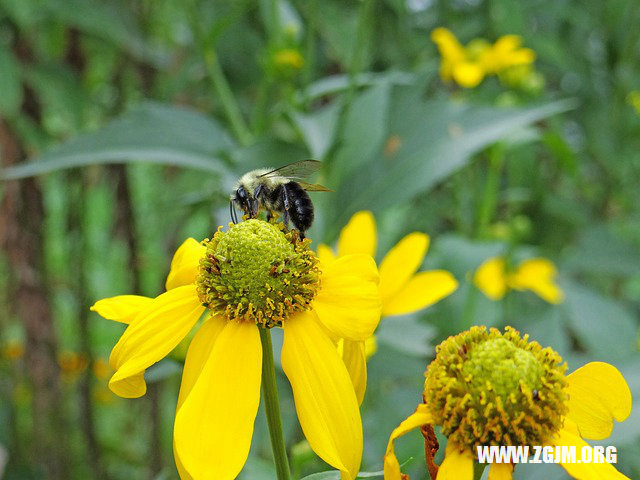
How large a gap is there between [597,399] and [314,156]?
23.7 inches

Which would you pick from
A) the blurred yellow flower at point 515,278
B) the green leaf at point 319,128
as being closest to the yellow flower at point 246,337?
the green leaf at point 319,128

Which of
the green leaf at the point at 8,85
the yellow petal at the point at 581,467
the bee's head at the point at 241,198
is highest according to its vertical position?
the green leaf at the point at 8,85

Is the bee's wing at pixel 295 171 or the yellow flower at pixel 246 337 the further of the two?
the bee's wing at pixel 295 171

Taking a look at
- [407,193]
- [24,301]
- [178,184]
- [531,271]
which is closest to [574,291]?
[531,271]

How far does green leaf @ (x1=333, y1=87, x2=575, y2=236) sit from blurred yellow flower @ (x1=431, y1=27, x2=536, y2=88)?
0.61 ft

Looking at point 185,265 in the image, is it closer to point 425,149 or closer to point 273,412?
point 273,412

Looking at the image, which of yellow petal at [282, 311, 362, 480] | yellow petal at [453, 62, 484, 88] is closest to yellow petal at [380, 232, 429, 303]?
yellow petal at [282, 311, 362, 480]

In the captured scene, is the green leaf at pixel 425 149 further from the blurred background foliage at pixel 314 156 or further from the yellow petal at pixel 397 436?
the yellow petal at pixel 397 436

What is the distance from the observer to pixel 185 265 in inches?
20.7

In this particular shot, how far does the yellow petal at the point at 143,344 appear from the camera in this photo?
1.47 feet

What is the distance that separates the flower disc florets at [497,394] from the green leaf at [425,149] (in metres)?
0.55

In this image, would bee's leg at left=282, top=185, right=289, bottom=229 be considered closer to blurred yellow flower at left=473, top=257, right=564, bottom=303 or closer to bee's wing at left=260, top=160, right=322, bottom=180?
bee's wing at left=260, top=160, right=322, bottom=180

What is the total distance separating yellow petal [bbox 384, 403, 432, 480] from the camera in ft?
1.29

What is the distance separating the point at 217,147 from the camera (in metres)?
1.04
